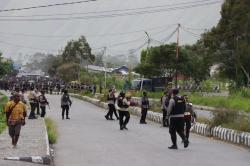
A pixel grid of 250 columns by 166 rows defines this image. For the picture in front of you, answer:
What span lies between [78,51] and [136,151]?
343 ft

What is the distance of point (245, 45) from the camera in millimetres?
58750

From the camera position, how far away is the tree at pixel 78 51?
399ft

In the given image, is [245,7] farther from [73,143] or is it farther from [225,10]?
[73,143]

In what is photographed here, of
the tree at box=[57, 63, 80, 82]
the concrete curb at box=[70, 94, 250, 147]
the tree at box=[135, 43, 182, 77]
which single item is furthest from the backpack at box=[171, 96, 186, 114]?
the tree at box=[57, 63, 80, 82]

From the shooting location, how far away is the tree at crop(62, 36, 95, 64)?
399 feet

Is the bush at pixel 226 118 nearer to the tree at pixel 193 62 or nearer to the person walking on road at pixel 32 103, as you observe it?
the person walking on road at pixel 32 103

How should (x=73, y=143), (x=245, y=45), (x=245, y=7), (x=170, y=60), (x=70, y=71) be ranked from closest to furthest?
(x=73, y=143) < (x=245, y=7) < (x=245, y=45) < (x=170, y=60) < (x=70, y=71)

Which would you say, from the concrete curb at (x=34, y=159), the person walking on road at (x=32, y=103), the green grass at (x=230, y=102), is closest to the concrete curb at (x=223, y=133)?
the concrete curb at (x=34, y=159)

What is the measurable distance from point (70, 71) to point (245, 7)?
6705 cm

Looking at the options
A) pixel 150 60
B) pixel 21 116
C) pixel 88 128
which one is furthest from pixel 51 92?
pixel 21 116

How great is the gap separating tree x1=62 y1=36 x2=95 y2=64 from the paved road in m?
96.2

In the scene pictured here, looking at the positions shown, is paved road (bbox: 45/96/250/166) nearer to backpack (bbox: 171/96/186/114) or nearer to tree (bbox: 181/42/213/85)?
backpack (bbox: 171/96/186/114)

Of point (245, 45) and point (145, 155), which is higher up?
point (245, 45)

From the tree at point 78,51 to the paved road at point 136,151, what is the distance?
9617 centimetres
